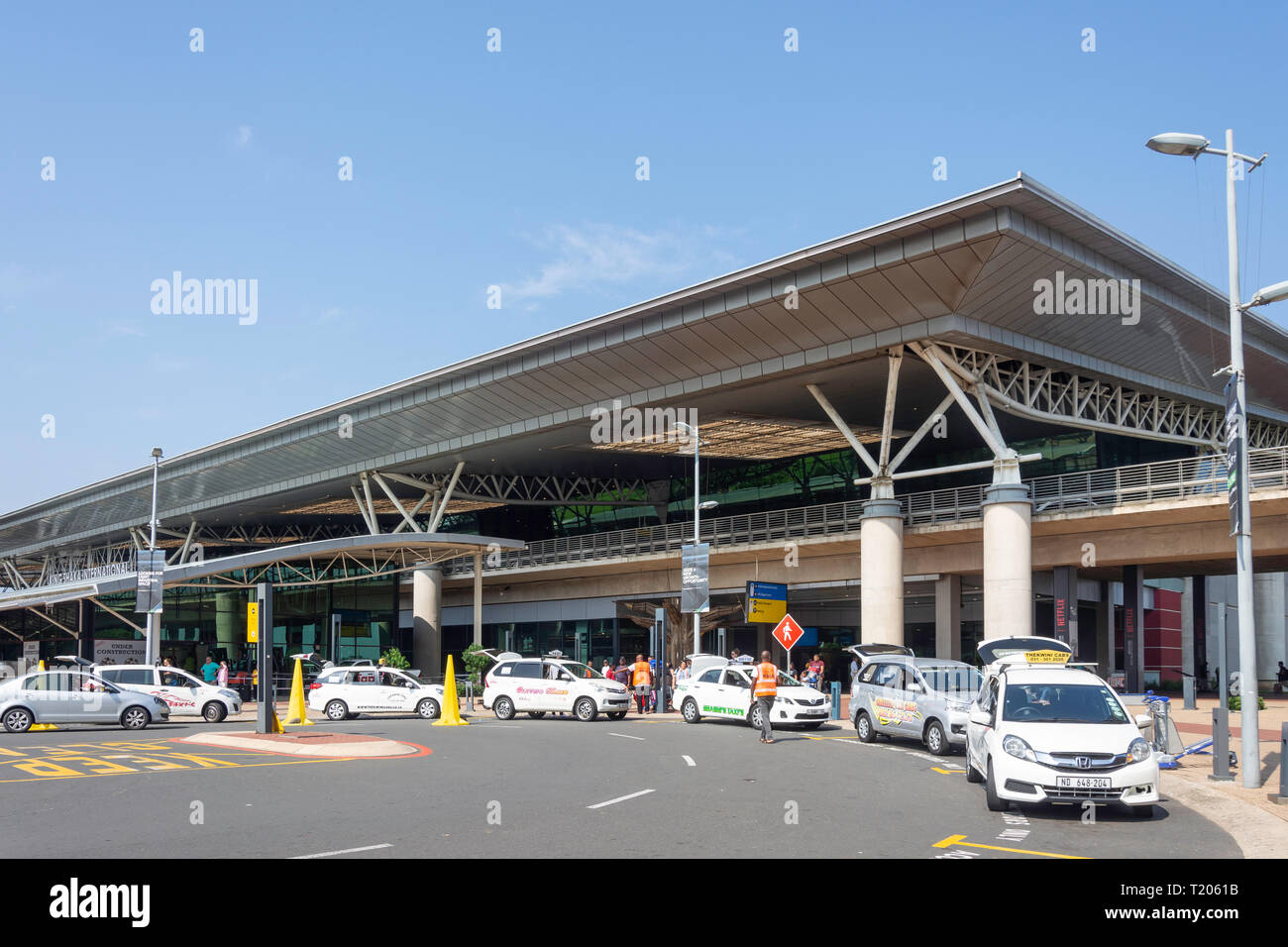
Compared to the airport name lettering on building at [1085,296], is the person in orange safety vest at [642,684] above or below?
below

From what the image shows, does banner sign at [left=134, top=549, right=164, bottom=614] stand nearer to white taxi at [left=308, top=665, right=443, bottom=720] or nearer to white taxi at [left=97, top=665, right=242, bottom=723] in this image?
white taxi at [left=97, top=665, right=242, bottom=723]

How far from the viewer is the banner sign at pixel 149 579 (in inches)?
1565

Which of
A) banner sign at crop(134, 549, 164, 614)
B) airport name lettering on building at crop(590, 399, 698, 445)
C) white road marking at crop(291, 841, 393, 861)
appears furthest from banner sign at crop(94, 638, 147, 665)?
white road marking at crop(291, 841, 393, 861)

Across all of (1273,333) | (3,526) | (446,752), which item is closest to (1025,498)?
(1273,333)

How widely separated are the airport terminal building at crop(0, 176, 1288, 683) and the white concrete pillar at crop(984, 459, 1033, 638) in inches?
2.9

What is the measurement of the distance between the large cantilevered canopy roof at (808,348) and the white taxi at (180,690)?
17.1 meters

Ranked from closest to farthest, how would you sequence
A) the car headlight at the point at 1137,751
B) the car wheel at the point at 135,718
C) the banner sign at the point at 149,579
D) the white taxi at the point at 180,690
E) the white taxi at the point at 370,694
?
the car headlight at the point at 1137,751 < the car wheel at the point at 135,718 < the white taxi at the point at 180,690 < the white taxi at the point at 370,694 < the banner sign at the point at 149,579

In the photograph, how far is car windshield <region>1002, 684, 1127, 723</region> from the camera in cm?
1384

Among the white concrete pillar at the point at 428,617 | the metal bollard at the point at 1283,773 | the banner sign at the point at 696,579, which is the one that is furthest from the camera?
the white concrete pillar at the point at 428,617

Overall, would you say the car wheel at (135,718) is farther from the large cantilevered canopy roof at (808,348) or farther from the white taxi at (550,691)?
the large cantilevered canopy roof at (808,348)

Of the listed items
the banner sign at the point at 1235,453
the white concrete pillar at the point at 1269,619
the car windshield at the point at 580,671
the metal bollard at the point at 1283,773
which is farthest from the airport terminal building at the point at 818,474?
the car windshield at the point at 580,671

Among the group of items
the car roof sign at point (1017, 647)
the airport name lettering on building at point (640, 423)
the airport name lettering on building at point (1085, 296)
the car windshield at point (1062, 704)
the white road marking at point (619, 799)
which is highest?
the airport name lettering on building at point (1085, 296)
